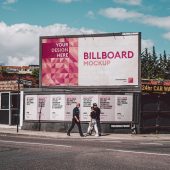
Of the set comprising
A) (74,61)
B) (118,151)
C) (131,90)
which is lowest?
(118,151)

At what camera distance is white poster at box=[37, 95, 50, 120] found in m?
28.1

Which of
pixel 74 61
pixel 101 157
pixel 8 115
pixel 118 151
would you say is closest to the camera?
pixel 101 157

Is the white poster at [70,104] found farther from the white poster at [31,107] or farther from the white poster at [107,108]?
the white poster at [31,107]

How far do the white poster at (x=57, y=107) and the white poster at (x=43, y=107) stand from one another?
0.71 ft

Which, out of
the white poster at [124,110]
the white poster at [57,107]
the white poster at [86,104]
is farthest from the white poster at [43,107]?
the white poster at [124,110]

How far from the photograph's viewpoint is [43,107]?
28.2 m

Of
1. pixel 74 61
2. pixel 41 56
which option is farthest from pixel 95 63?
pixel 41 56

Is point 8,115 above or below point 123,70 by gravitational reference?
below

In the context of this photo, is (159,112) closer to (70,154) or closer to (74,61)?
(74,61)

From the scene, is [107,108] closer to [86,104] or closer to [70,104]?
[86,104]

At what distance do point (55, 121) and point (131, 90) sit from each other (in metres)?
4.84

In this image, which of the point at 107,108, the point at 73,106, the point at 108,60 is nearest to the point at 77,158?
the point at 107,108

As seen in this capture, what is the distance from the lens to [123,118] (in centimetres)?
2688

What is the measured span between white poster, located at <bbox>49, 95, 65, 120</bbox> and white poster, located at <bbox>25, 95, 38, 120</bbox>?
112 cm
